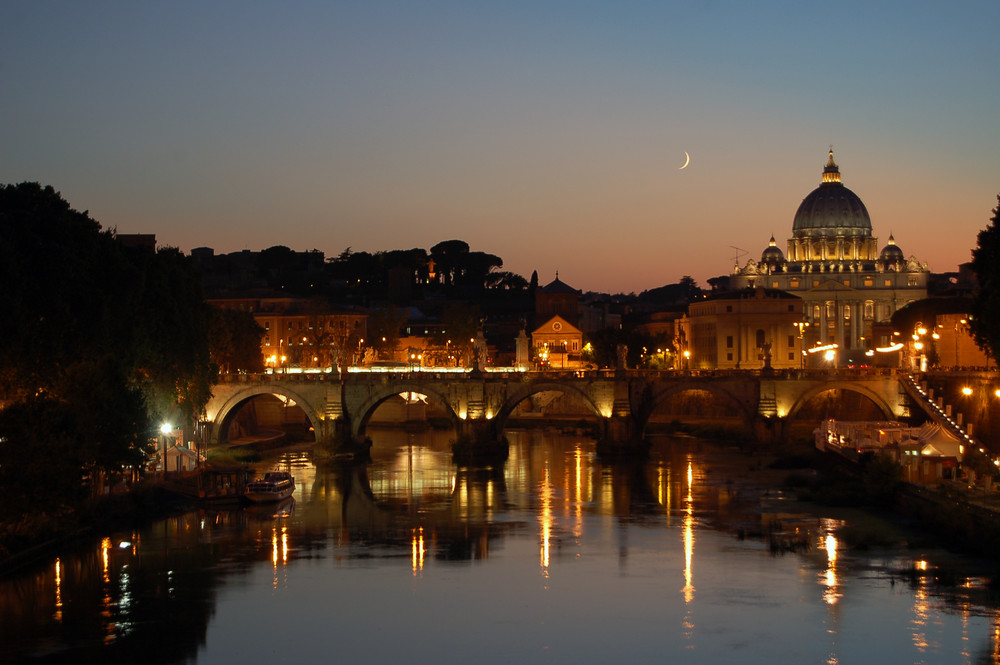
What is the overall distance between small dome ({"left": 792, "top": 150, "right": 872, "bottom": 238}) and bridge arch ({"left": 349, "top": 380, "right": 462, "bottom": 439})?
96776mm

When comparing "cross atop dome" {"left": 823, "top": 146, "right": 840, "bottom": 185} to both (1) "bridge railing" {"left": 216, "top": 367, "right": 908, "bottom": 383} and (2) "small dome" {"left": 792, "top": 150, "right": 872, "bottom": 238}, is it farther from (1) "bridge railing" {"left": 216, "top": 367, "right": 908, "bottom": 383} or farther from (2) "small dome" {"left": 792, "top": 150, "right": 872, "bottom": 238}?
(1) "bridge railing" {"left": 216, "top": 367, "right": 908, "bottom": 383}

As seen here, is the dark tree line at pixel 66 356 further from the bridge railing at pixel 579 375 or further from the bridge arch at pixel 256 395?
the bridge railing at pixel 579 375

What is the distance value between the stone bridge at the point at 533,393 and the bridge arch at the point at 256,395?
5 centimetres

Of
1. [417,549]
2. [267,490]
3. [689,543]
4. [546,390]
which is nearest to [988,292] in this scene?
[689,543]

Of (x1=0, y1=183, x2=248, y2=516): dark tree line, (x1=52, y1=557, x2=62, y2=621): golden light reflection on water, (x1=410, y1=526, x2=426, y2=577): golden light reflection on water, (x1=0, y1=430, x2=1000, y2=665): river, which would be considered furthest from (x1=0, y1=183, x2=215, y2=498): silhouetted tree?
(x1=410, y1=526, x2=426, y2=577): golden light reflection on water

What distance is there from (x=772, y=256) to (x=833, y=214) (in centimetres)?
835

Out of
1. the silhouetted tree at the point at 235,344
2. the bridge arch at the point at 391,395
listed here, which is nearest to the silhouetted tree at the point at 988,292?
the bridge arch at the point at 391,395

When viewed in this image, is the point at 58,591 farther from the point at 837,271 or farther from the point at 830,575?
the point at 837,271

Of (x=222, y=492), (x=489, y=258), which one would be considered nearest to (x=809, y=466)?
(x=222, y=492)

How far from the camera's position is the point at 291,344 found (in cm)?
10319

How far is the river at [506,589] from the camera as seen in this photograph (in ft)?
90.7

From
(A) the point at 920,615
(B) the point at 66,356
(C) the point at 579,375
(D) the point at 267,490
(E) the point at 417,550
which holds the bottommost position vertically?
(A) the point at 920,615

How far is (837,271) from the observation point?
149 meters

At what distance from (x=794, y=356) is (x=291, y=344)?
3866 cm
